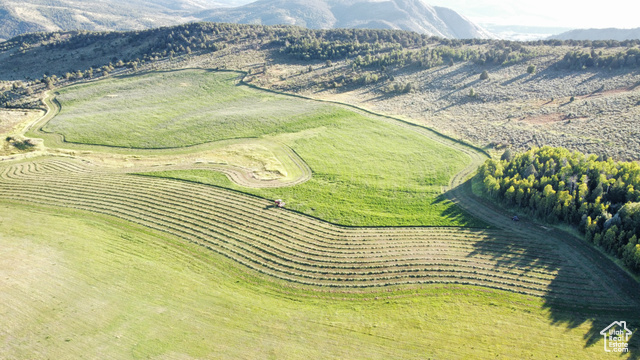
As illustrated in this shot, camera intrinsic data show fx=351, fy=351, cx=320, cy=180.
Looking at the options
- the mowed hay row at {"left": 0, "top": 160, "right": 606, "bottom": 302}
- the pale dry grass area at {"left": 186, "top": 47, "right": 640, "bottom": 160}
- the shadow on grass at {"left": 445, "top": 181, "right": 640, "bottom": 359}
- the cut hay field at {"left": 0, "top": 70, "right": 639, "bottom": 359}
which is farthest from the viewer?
the pale dry grass area at {"left": 186, "top": 47, "right": 640, "bottom": 160}

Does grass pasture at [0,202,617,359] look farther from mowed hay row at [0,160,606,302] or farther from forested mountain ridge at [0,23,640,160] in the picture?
forested mountain ridge at [0,23,640,160]

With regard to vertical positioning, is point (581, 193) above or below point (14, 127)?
below

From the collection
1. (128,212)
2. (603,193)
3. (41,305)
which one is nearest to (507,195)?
(603,193)

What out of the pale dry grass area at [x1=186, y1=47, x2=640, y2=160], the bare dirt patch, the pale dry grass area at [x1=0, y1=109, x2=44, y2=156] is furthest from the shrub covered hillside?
the pale dry grass area at [x1=0, y1=109, x2=44, y2=156]

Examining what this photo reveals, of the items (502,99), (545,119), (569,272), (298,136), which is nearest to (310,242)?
(569,272)

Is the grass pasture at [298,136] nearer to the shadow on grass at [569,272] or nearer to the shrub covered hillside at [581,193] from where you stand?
the shadow on grass at [569,272]

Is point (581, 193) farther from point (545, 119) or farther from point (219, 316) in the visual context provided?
point (219, 316)

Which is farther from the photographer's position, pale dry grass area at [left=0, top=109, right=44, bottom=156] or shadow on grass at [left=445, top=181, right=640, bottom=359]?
pale dry grass area at [left=0, top=109, right=44, bottom=156]
